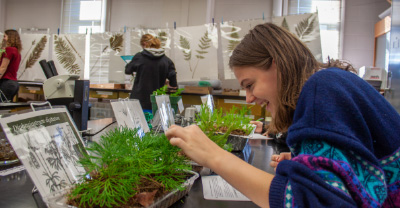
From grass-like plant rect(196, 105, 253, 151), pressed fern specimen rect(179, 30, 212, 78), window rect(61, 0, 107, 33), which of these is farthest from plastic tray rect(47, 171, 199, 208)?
window rect(61, 0, 107, 33)

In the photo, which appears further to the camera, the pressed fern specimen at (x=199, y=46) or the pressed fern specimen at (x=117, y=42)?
the pressed fern specimen at (x=117, y=42)

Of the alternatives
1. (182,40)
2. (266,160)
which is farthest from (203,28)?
(266,160)

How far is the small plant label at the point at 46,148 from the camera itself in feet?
1.79

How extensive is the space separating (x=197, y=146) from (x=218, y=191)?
207mm

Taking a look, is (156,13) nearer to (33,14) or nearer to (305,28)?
(33,14)

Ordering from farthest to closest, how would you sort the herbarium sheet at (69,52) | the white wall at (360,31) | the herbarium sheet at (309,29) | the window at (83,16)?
1. the window at (83,16)
2. the white wall at (360,31)
3. the herbarium sheet at (69,52)
4. the herbarium sheet at (309,29)

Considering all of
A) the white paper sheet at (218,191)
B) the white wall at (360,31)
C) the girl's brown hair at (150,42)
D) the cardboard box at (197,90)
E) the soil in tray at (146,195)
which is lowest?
the white paper sheet at (218,191)

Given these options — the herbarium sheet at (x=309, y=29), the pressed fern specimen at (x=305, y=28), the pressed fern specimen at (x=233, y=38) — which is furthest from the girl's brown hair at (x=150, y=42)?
the pressed fern specimen at (x=305, y=28)

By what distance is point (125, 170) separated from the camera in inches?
21.7

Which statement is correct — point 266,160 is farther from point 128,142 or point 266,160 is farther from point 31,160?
point 31,160

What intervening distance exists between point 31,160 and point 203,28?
13.4 feet

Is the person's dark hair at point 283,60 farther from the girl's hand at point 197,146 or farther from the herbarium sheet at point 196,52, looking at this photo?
the herbarium sheet at point 196,52

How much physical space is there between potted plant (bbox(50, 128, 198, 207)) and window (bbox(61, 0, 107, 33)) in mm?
6453

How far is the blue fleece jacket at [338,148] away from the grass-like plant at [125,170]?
0.79 feet
